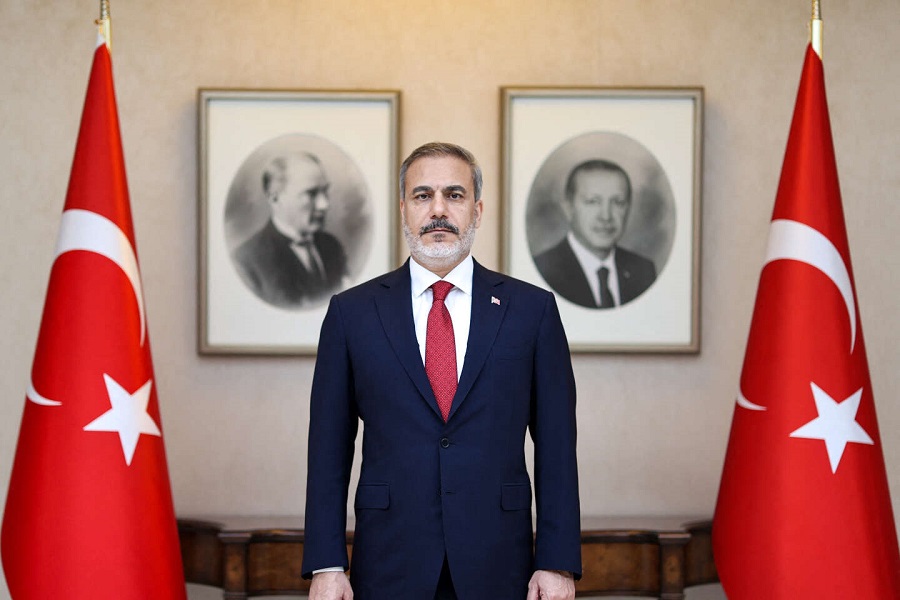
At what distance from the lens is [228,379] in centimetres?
373

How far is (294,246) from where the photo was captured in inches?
145

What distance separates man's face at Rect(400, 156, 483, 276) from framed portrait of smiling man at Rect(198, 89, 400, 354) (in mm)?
1332

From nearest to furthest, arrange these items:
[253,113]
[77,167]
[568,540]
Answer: [568,540]
[77,167]
[253,113]

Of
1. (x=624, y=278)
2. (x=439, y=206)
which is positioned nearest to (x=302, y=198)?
(x=624, y=278)

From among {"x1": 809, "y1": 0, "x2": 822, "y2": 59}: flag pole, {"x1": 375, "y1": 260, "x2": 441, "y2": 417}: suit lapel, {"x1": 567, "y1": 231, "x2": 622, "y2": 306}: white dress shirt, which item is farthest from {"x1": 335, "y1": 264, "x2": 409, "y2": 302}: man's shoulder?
{"x1": 809, "y1": 0, "x2": 822, "y2": 59}: flag pole

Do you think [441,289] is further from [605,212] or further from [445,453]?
[605,212]

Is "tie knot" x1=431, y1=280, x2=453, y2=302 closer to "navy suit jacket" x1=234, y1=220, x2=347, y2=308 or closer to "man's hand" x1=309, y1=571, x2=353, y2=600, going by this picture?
"man's hand" x1=309, y1=571, x2=353, y2=600

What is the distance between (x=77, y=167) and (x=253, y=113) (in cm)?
86

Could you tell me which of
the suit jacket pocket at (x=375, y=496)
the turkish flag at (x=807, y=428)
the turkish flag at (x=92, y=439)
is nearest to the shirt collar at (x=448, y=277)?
the suit jacket pocket at (x=375, y=496)

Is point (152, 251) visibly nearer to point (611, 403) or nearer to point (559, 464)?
point (611, 403)

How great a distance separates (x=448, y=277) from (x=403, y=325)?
16cm

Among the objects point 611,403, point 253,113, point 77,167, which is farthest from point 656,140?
point 77,167

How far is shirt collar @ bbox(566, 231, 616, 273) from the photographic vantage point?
3703 mm

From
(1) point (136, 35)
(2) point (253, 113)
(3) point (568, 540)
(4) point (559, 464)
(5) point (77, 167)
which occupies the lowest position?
(3) point (568, 540)
